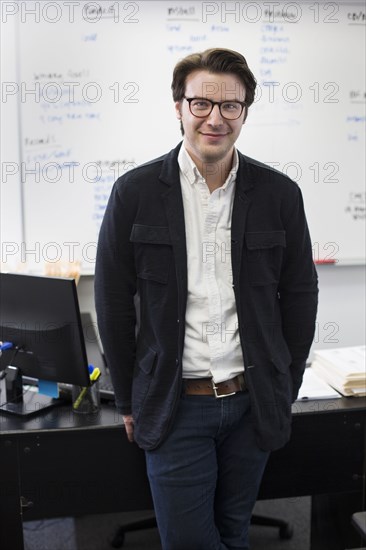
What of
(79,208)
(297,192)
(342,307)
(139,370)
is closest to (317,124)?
(342,307)

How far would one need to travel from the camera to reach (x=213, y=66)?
1.32m

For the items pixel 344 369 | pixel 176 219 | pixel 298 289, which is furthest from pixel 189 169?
pixel 344 369

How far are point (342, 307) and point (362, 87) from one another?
1107mm

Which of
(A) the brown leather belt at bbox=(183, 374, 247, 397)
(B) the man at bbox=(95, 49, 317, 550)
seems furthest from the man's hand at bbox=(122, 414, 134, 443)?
(A) the brown leather belt at bbox=(183, 374, 247, 397)

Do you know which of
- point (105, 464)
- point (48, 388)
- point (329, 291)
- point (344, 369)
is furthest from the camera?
point (329, 291)

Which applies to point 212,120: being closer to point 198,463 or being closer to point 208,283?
point 208,283

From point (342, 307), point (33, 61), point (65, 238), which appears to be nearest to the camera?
point (33, 61)

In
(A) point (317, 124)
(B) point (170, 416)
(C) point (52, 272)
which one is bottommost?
(B) point (170, 416)

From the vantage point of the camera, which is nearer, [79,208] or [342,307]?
[79,208]

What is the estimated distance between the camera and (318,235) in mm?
2883

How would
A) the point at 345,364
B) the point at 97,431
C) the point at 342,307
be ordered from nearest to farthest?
the point at 97,431 → the point at 345,364 → the point at 342,307

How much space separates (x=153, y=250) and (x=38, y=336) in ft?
1.80

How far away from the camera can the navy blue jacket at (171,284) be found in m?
1.35

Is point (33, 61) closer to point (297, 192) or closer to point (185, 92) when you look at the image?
point (185, 92)
